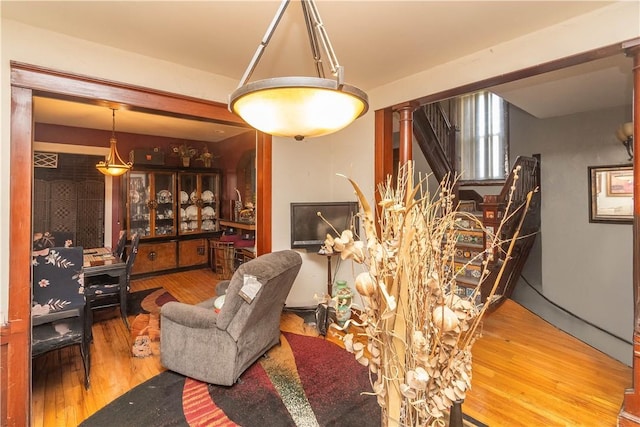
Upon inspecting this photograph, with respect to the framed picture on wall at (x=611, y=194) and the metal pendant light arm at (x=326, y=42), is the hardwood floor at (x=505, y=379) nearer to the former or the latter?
the framed picture on wall at (x=611, y=194)

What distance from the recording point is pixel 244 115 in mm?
1166

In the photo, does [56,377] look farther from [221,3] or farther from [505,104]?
[505,104]

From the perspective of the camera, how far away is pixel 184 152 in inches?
230

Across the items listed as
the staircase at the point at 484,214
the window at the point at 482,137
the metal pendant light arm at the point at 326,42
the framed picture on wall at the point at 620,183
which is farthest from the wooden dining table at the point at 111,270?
the framed picture on wall at the point at 620,183

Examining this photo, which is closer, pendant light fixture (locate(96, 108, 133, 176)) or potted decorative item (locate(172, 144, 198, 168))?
pendant light fixture (locate(96, 108, 133, 176))

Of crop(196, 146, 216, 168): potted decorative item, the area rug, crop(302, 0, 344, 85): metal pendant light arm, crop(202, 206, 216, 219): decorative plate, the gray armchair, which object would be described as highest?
crop(196, 146, 216, 168): potted decorative item

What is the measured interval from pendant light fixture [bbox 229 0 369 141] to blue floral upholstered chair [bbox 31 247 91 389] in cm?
211

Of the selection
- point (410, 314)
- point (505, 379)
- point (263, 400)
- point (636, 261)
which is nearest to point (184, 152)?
point (263, 400)

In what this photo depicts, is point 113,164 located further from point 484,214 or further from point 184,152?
point 484,214

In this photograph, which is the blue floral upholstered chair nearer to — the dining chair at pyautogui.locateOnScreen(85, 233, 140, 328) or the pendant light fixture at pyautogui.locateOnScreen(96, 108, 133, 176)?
the dining chair at pyautogui.locateOnScreen(85, 233, 140, 328)

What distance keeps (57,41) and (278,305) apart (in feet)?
8.22

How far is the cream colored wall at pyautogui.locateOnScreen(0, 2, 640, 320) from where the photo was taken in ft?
6.27

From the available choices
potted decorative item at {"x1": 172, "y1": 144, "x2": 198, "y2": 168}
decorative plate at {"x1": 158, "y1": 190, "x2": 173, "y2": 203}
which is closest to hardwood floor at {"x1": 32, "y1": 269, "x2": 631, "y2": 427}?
decorative plate at {"x1": 158, "y1": 190, "x2": 173, "y2": 203}

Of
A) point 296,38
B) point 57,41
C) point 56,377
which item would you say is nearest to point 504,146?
point 296,38
